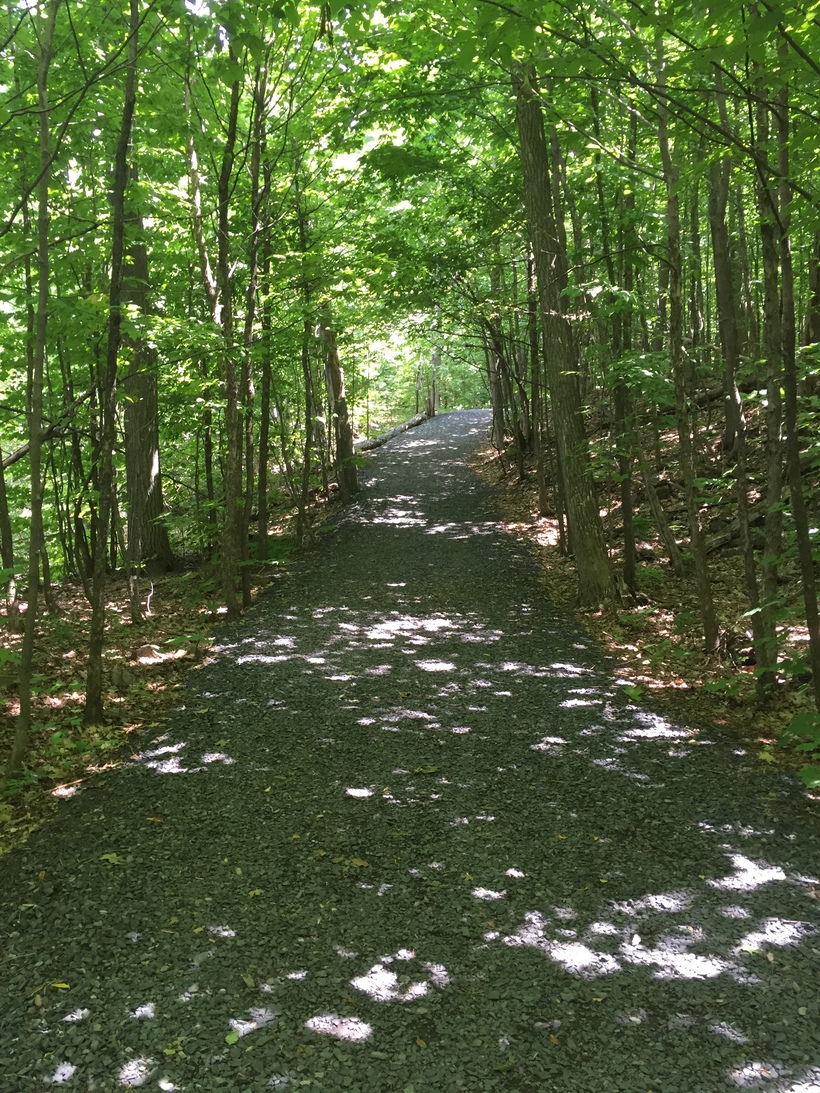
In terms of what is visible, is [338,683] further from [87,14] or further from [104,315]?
[87,14]

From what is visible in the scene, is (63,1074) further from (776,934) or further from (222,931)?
(776,934)

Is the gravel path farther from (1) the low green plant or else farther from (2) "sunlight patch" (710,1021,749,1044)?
(1) the low green plant

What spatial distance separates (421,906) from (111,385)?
4186 mm

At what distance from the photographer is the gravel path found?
2541 millimetres

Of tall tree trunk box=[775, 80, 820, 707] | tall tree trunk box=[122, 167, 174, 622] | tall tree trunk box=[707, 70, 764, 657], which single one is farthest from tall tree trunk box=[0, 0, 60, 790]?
tall tree trunk box=[775, 80, 820, 707]

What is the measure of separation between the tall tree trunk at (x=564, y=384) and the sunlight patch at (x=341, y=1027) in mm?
6234

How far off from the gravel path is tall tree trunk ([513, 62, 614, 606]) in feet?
7.80

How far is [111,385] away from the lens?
17.1ft

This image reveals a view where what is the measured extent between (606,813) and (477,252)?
986 centimetres

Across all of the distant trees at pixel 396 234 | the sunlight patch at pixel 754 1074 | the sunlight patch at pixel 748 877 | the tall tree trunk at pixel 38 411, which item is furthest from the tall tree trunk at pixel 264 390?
the sunlight patch at pixel 754 1074

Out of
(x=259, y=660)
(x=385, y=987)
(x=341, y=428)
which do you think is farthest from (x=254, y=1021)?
(x=341, y=428)

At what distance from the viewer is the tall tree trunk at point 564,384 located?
8.27 meters

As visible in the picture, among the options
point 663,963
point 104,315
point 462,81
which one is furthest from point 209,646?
point 462,81

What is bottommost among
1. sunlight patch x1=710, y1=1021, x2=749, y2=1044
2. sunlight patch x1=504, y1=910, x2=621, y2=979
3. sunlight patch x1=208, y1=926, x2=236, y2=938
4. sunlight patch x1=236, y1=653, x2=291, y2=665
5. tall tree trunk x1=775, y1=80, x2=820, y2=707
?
sunlight patch x1=710, y1=1021, x2=749, y2=1044
